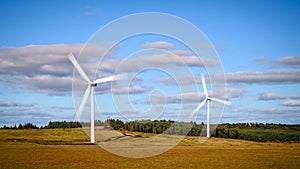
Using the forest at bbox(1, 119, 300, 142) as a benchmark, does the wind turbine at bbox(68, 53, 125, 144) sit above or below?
above

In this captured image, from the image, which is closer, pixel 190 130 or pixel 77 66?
pixel 77 66

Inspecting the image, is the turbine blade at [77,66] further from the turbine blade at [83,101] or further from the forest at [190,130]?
the forest at [190,130]

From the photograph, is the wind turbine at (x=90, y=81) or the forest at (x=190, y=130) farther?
the forest at (x=190, y=130)

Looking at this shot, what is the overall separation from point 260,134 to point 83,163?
93.9 m

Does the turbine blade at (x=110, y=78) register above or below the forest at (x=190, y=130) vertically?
above

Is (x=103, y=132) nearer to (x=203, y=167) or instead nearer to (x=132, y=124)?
(x=132, y=124)

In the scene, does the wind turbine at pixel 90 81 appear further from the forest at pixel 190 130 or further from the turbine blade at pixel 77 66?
the forest at pixel 190 130

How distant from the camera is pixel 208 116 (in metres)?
108

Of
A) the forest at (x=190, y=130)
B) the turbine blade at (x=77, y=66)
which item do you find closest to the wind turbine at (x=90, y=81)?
the turbine blade at (x=77, y=66)

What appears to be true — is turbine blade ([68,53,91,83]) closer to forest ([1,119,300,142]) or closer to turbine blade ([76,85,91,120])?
turbine blade ([76,85,91,120])

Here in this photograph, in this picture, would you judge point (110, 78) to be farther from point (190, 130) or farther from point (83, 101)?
point (190, 130)

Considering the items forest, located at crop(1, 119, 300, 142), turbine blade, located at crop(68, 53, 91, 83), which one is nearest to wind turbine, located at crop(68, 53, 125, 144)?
turbine blade, located at crop(68, 53, 91, 83)

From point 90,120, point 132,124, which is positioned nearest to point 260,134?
point 132,124

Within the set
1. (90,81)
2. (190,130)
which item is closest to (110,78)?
(90,81)
